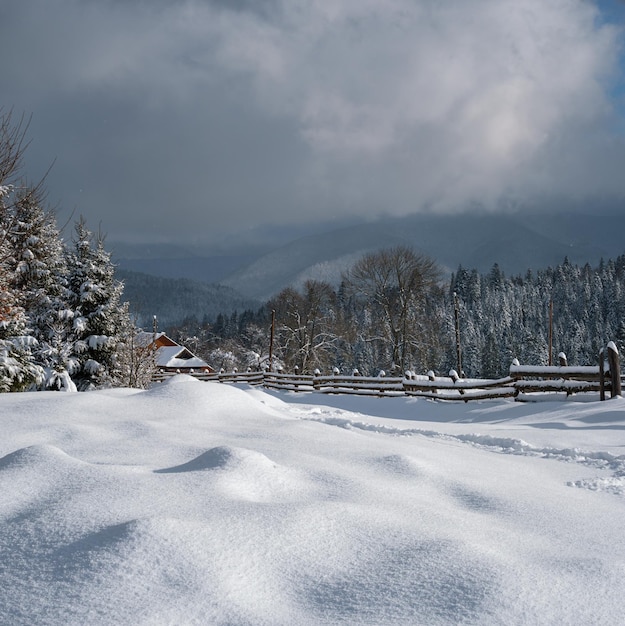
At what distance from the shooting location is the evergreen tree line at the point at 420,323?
108 feet

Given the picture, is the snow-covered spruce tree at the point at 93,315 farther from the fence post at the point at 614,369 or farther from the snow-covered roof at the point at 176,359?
the snow-covered roof at the point at 176,359

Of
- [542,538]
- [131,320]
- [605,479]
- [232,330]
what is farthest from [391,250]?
[232,330]

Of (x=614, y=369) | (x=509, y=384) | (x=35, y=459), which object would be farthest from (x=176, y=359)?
(x=35, y=459)

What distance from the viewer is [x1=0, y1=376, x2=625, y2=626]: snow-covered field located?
223cm

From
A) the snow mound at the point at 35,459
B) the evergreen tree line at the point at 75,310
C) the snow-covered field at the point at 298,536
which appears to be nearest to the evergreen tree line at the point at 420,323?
the evergreen tree line at the point at 75,310

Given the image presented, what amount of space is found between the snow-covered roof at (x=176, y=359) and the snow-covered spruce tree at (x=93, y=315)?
38.8m

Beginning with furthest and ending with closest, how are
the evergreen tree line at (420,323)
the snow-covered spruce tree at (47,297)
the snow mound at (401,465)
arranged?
the evergreen tree line at (420,323) → the snow-covered spruce tree at (47,297) → the snow mound at (401,465)

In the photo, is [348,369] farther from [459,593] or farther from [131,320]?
[459,593]

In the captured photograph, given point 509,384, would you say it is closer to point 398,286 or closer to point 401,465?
point 401,465

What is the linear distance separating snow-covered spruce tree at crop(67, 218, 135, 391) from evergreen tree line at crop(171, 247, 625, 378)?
13.5 metres

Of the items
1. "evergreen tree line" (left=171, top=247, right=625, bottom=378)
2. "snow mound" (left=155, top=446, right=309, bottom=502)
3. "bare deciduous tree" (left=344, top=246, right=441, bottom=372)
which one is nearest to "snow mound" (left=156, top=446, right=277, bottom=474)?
"snow mound" (left=155, top=446, right=309, bottom=502)

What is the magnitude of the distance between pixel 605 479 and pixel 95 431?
212 inches

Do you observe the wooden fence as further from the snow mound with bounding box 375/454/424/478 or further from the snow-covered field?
the snow mound with bounding box 375/454/424/478

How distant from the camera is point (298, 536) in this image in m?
2.88
